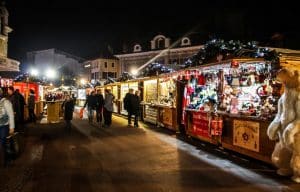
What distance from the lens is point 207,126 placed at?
13625mm

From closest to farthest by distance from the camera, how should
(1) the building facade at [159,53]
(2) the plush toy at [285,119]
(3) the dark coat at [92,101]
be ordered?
(2) the plush toy at [285,119] → (3) the dark coat at [92,101] → (1) the building facade at [159,53]

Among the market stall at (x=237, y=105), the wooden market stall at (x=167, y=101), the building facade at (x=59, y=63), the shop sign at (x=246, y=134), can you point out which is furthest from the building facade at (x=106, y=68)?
the shop sign at (x=246, y=134)

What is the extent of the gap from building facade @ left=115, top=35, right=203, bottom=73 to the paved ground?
35.4m

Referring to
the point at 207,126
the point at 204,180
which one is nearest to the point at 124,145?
the point at 207,126

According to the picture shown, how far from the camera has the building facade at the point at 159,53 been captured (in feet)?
163

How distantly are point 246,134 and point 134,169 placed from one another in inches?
130

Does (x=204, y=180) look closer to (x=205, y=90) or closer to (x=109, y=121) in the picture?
(x=205, y=90)

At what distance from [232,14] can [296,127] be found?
39956mm

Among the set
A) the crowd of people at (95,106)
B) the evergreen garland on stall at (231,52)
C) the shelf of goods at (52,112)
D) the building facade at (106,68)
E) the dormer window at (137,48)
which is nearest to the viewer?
the evergreen garland on stall at (231,52)

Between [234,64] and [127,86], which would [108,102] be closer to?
[127,86]

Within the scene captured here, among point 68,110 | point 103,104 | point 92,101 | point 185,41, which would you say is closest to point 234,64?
point 68,110

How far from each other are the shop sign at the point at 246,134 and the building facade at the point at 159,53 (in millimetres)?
36550

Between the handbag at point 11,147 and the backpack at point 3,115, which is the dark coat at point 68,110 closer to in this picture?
the handbag at point 11,147

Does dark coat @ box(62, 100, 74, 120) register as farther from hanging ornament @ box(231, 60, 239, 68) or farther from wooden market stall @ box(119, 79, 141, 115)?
hanging ornament @ box(231, 60, 239, 68)
